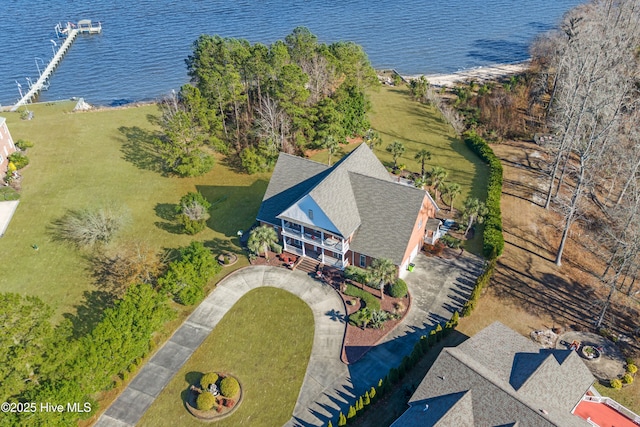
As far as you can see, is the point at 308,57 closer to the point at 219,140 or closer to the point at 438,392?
the point at 219,140

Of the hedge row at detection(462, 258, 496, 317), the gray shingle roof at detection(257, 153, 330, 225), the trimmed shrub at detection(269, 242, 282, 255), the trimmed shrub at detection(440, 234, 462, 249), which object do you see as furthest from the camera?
the trimmed shrub at detection(440, 234, 462, 249)

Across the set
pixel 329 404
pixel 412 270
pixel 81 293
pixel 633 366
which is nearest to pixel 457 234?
pixel 412 270

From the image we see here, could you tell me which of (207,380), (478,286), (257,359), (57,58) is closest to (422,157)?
(478,286)

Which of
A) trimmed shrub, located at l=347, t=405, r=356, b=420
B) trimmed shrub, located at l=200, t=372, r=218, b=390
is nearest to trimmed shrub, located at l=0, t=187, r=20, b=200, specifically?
trimmed shrub, located at l=200, t=372, r=218, b=390

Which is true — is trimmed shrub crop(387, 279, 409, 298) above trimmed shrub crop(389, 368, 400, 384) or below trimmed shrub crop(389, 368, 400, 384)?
above

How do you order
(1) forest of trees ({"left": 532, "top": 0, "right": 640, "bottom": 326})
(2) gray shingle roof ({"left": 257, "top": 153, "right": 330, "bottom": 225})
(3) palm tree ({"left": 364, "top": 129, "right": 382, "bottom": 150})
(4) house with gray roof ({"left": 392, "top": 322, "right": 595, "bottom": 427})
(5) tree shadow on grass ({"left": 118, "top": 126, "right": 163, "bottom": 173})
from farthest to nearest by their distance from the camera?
(3) palm tree ({"left": 364, "top": 129, "right": 382, "bottom": 150})
(5) tree shadow on grass ({"left": 118, "top": 126, "right": 163, "bottom": 173})
(2) gray shingle roof ({"left": 257, "top": 153, "right": 330, "bottom": 225})
(1) forest of trees ({"left": 532, "top": 0, "right": 640, "bottom": 326})
(4) house with gray roof ({"left": 392, "top": 322, "right": 595, "bottom": 427})

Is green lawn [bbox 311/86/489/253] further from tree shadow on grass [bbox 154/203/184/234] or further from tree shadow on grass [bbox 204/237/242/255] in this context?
tree shadow on grass [bbox 154/203/184/234]

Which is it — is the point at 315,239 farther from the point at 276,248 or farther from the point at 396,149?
the point at 396,149
